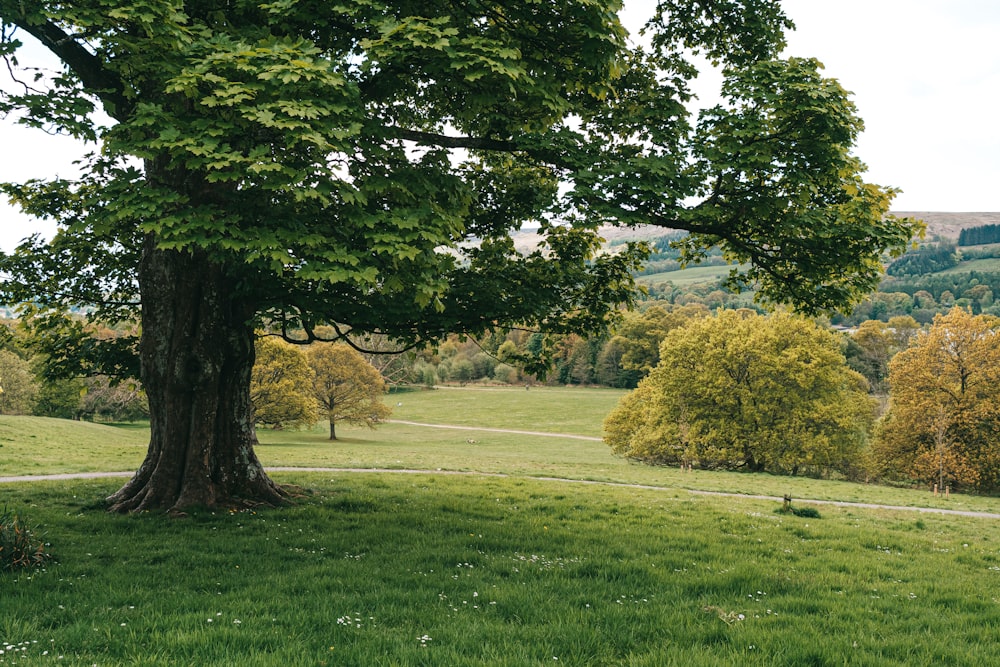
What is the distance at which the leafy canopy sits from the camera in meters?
7.65

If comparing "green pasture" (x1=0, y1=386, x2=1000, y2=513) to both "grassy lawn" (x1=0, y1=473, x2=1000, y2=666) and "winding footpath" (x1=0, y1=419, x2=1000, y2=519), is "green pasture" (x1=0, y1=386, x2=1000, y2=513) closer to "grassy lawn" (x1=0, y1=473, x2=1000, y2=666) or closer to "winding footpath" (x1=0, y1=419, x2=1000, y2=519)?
"winding footpath" (x1=0, y1=419, x2=1000, y2=519)

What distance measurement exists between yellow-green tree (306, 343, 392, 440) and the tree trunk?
3804 cm

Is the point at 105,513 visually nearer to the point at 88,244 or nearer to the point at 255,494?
the point at 255,494

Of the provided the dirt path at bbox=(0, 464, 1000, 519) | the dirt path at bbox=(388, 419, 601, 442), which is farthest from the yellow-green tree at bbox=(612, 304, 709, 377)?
the dirt path at bbox=(0, 464, 1000, 519)

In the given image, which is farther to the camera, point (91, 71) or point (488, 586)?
point (91, 71)

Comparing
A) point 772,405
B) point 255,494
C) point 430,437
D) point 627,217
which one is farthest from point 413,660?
point 430,437

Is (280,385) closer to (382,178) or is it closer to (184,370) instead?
(184,370)

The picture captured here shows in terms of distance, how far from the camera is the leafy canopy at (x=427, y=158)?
7.65m

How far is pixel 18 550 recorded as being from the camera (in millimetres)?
7898

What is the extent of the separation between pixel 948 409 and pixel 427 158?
41278 millimetres

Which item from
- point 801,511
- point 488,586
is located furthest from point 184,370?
point 801,511

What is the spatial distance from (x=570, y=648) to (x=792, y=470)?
40218 millimetres

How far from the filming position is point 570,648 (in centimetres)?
573

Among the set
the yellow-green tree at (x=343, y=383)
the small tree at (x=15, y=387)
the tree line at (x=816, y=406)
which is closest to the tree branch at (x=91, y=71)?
the tree line at (x=816, y=406)
